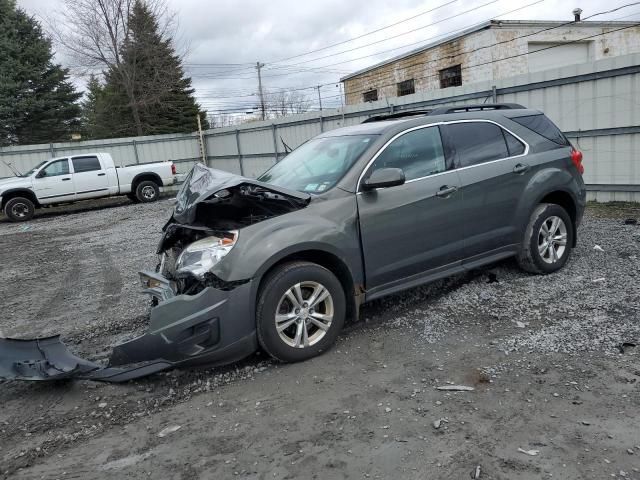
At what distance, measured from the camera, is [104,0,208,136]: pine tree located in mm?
30203

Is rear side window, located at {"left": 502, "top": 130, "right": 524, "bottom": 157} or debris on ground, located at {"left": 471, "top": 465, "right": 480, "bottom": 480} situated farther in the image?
rear side window, located at {"left": 502, "top": 130, "right": 524, "bottom": 157}

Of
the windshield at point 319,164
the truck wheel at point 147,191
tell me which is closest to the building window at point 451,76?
the truck wheel at point 147,191

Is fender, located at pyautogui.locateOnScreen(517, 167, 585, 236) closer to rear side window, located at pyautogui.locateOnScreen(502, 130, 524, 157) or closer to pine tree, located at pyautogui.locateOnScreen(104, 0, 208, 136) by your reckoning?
rear side window, located at pyautogui.locateOnScreen(502, 130, 524, 157)

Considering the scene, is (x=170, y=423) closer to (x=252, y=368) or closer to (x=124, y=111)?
(x=252, y=368)

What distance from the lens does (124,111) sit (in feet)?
112

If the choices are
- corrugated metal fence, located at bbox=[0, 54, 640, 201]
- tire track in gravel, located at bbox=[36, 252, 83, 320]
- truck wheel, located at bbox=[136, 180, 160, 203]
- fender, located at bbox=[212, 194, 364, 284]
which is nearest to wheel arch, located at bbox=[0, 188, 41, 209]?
truck wheel, located at bbox=[136, 180, 160, 203]

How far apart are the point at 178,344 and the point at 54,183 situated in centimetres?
1423

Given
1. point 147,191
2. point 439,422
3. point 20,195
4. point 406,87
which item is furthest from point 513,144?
point 406,87

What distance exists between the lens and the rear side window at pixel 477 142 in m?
4.83

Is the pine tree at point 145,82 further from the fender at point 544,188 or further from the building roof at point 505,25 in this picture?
the fender at point 544,188

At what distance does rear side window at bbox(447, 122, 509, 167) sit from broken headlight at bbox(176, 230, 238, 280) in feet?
7.75

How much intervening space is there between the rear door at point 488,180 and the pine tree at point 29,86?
32338 millimetres

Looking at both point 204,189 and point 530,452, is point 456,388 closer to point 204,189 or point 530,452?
point 530,452

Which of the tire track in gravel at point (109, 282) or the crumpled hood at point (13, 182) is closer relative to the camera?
the tire track in gravel at point (109, 282)
